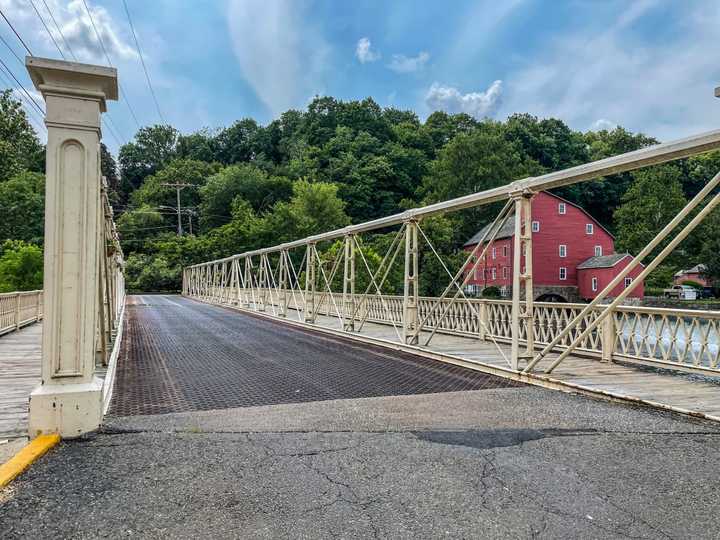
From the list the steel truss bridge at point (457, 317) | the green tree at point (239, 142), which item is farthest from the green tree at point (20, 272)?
the green tree at point (239, 142)

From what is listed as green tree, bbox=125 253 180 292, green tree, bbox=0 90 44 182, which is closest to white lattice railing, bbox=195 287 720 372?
green tree, bbox=0 90 44 182

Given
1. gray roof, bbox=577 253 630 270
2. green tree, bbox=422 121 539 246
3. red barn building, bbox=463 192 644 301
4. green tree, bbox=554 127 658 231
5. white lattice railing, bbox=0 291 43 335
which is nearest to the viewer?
white lattice railing, bbox=0 291 43 335

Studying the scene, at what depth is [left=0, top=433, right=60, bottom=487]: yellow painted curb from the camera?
9.82 feet

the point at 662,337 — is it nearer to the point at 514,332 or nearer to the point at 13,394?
the point at 514,332

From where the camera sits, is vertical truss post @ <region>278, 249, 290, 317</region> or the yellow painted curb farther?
vertical truss post @ <region>278, 249, 290, 317</region>

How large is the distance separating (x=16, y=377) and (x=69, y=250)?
12.4ft

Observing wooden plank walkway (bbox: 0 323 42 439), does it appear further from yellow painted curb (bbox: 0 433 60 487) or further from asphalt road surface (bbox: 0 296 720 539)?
asphalt road surface (bbox: 0 296 720 539)

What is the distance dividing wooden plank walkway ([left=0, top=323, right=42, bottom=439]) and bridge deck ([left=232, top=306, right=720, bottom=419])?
5730 millimetres

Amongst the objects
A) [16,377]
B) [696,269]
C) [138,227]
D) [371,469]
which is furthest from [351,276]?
[696,269]

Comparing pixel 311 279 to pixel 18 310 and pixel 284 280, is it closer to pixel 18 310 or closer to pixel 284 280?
pixel 284 280

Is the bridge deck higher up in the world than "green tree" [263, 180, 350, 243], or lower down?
lower down

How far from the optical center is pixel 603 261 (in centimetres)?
4459

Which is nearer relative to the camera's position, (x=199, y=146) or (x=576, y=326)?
(x=576, y=326)

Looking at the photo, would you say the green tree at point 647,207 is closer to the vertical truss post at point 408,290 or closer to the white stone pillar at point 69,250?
the vertical truss post at point 408,290
